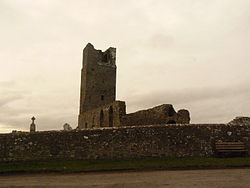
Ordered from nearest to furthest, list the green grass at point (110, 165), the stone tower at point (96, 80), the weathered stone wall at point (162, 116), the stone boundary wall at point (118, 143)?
1. the green grass at point (110, 165)
2. the stone boundary wall at point (118, 143)
3. the weathered stone wall at point (162, 116)
4. the stone tower at point (96, 80)

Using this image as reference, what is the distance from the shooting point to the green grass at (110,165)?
490 inches

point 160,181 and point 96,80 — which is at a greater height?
point 96,80

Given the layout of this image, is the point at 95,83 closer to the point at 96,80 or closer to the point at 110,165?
the point at 96,80

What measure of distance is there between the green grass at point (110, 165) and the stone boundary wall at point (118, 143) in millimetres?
509

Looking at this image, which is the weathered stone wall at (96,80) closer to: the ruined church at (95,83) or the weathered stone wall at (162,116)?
the ruined church at (95,83)

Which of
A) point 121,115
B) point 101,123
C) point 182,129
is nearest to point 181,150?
point 182,129

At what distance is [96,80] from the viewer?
39.9 meters

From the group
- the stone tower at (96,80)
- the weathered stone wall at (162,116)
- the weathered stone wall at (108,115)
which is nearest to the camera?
the weathered stone wall at (162,116)

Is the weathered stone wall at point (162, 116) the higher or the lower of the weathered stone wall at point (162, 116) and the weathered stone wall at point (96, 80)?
the lower

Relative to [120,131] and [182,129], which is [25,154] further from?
[182,129]

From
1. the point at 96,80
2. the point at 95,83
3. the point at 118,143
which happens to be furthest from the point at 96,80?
the point at 118,143

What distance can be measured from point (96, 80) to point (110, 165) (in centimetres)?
2734

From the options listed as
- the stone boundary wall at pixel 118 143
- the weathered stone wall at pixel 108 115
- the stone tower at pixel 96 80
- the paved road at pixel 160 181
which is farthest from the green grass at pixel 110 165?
the stone tower at pixel 96 80

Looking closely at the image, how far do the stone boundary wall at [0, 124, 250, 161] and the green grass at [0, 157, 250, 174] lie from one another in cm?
51
